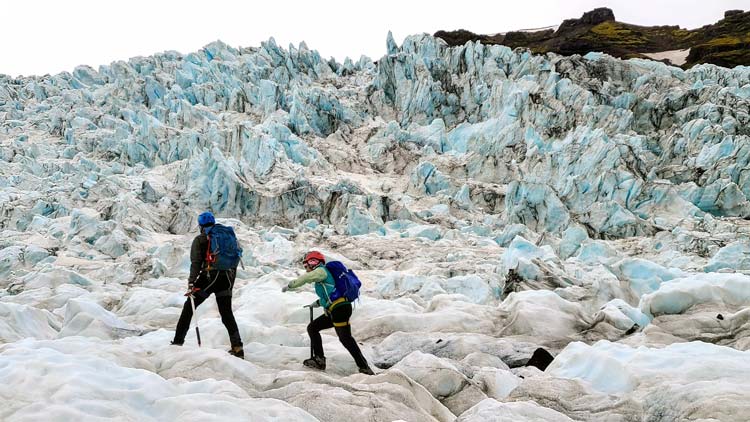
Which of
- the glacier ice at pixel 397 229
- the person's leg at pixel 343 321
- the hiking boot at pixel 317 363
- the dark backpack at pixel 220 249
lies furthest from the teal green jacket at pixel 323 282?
the dark backpack at pixel 220 249

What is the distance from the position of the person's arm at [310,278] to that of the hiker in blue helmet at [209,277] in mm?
946

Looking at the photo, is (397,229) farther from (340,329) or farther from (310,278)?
(310,278)

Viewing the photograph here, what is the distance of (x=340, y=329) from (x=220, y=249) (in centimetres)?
144

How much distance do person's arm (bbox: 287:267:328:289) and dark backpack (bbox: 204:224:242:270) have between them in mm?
896

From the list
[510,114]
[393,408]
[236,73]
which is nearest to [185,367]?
[393,408]

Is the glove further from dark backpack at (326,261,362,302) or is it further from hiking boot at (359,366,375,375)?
hiking boot at (359,366,375,375)

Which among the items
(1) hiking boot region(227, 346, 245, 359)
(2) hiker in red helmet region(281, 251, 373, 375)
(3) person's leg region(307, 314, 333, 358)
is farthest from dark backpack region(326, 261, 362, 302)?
(1) hiking boot region(227, 346, 245, 359)

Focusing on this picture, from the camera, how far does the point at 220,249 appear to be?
214 inches

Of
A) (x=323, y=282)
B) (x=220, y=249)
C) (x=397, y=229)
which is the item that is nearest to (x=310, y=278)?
(x=323, y=282)

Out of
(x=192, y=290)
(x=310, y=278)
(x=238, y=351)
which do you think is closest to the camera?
(x=310, y=278)

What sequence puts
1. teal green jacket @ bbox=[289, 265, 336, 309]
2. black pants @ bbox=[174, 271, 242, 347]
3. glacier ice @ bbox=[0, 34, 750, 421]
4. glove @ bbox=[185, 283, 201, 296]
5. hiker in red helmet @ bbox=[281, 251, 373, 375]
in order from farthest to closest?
black pants @ bbox=[174, 271, 242, 347]
glove @ bbox=[185, 283, 201, 296]
hiker in red helmet @ bbox=[281, 251, 373, 375]
teal green jacket @ bbox=[289, 265, 336, 309]
glacier ice @ bbox=[0, 34, 750, 421]

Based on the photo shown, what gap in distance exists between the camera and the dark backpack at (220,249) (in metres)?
5.42

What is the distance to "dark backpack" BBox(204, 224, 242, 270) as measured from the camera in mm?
5418

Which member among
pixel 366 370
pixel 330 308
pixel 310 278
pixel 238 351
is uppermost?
pixel 310 278
